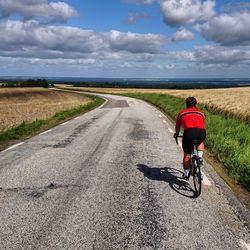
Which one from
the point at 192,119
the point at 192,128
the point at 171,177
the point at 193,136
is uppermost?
the point at 192,119

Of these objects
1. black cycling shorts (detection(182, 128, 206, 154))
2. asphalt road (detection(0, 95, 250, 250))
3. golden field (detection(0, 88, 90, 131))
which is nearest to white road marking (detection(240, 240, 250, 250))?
asphalt road (detection(0, 95, 250, 250))

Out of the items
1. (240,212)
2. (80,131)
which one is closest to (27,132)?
(80,131)

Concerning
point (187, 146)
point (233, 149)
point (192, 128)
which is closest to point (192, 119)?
point (192, 128)

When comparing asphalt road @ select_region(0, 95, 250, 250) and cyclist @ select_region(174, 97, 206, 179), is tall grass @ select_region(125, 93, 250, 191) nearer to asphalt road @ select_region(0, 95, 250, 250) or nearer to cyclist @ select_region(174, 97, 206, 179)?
asphalt road @ select_region(0, 95, 250, 250)

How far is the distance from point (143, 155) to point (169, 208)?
4284mm

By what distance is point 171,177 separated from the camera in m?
7.64

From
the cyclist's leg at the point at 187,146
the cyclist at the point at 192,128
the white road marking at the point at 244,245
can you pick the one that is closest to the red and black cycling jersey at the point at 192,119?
the cyclist at the point at 192,128

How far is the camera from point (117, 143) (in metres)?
11.9

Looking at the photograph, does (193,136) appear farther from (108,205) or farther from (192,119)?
(108,205)

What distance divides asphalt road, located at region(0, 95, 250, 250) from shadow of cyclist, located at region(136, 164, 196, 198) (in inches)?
0.8

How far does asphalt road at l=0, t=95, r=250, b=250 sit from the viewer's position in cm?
451

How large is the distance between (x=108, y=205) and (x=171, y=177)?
2.31m

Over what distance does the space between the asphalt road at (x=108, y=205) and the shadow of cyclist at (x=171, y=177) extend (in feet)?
0.07

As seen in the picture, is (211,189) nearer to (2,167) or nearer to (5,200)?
(5,200)
